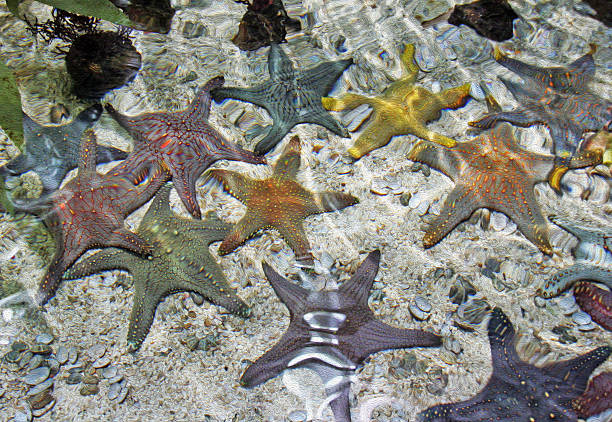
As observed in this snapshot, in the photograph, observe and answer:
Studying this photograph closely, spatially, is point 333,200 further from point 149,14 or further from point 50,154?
point 149,14

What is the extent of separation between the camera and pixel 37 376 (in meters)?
3.18

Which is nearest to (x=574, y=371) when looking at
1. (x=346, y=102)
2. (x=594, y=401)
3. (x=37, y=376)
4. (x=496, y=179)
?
(x=594, y=401)

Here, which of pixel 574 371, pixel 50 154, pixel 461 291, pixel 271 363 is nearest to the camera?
pixel 574 371

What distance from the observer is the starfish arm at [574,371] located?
9.46ft

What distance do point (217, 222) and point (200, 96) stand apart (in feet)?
4.64

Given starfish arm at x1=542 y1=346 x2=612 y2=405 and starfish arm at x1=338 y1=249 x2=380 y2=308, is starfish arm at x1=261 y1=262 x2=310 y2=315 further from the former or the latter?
starfish arm at x1=542 y1=346 x2=612 y2=405

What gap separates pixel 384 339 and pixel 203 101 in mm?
2754

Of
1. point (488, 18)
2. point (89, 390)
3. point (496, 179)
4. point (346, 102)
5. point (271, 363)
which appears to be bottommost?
point (89, 390)

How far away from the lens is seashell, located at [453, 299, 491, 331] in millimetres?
3447

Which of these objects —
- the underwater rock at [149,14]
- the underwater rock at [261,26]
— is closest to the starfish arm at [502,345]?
the underwater rock at [261,26]

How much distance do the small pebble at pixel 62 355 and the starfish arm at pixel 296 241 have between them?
69.3 inches

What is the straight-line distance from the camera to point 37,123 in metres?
4.29

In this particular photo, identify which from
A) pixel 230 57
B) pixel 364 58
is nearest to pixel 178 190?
pixel 230 57

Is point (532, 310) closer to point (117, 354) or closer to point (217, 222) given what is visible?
point (217, 222)
